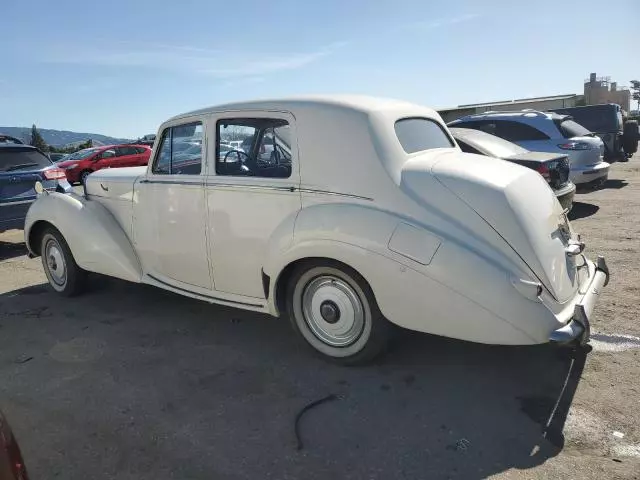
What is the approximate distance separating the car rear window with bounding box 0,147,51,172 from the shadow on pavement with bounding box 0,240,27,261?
1.26m

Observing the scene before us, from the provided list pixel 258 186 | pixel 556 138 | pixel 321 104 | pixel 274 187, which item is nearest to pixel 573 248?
pixel 321 104

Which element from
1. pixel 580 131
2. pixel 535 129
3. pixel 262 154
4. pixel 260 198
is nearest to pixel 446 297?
pixel 260 198

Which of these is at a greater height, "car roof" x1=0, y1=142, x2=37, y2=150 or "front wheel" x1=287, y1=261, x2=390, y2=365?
"car roof" x1=0, y1=142, x2=37, y2=150

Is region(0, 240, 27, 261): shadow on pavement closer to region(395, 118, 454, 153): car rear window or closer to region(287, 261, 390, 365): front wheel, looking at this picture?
region(287, 261, 390, 365): front wheel

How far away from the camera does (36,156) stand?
8305 millimetres

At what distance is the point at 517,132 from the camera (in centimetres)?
918

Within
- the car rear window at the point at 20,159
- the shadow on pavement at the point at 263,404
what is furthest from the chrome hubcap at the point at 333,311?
the car rear window at the point at 20,159

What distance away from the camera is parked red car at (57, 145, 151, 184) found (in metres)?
19.3

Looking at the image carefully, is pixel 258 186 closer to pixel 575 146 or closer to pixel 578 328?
pixel 578 328

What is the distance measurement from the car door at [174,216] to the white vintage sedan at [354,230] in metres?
0.01

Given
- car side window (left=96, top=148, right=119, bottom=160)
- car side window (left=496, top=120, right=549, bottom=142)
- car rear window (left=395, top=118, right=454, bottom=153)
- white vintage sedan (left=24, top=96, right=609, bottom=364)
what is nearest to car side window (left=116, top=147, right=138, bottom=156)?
car side window (left=96, top=148, right=119, bottom=160)

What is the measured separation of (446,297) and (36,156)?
7.67m

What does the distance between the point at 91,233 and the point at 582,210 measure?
7.57 metres

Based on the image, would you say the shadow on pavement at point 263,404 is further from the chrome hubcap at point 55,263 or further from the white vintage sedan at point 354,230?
the chrome hubcap at point 55,263
